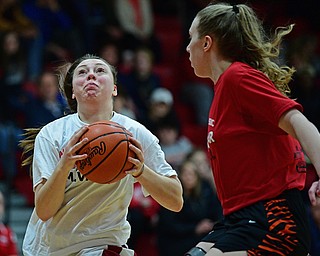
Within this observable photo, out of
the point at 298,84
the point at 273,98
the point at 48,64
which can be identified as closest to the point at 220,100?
the point at 273,98

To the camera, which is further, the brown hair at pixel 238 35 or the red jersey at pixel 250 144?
the brown hair at pixel 238 35

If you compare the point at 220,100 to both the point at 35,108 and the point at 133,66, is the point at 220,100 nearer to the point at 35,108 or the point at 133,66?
the point at 35,108

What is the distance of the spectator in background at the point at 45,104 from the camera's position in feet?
28.4

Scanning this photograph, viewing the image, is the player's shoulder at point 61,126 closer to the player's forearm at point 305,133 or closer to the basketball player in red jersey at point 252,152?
the basketball player in red jersey at point 252,152

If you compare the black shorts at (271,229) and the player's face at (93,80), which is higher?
the player's face at (93,80)

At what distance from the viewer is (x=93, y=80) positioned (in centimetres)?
434

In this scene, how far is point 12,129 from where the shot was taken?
8.60 metres

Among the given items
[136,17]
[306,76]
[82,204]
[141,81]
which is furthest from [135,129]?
[136,17]

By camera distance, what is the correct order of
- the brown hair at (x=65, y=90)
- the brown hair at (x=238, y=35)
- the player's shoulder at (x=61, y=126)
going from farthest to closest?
the brown hair at (x=65, y=90) → the player's shoulder at (x=61, y=126) → the brown hair at (x=238, y=35)

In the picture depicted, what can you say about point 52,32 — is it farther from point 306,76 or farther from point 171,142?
point 306,76

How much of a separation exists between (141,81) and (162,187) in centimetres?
629

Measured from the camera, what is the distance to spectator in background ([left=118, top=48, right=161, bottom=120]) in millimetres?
10328

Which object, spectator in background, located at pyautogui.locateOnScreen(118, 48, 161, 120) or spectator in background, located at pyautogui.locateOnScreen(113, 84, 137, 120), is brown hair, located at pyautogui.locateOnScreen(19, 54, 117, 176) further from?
spectator in background, located at pyautogui.locateOnScreen(118, 48, 161, 120)

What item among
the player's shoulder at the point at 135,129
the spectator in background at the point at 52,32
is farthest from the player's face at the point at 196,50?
the spectator in background at the point at 52,32
